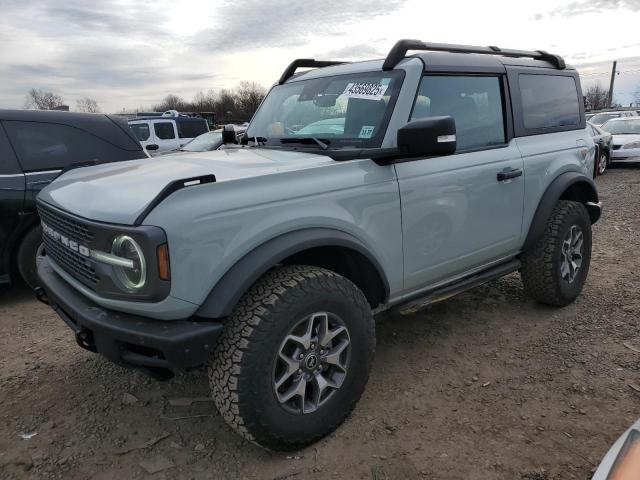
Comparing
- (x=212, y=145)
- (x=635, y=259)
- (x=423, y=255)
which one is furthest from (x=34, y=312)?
(x=635, y=259)

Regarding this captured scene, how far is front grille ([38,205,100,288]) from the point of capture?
2.34 m

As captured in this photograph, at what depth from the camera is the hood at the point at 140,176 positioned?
2.21 metres

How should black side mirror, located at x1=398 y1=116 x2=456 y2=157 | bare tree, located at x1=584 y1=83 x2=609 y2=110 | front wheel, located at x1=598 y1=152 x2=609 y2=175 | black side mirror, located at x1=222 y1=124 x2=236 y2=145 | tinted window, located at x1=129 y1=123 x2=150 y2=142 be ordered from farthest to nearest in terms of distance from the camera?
bare tree, located at x1=584 y1=83 x2=609 y2=110 < tinted window, located at x1=129 y1=123 x2=150 y2=142 < front wheel, located at x1=598 y1=152 x2=609 y2=175 < black side mirror, located at x1=222 y1=124 x2=236 y2=145 < black side mirror, located at x1=398 y1=116 x2=456 y2=157

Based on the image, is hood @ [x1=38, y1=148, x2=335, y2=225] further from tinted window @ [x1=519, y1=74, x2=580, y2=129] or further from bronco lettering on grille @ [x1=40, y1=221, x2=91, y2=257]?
tinted window @ [x1=519, y1=74, x2=580, y2=129]

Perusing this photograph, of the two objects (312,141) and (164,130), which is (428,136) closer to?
(312,141)

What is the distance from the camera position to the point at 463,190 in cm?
319

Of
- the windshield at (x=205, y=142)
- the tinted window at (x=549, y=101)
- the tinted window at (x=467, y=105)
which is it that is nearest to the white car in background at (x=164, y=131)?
the windshield at (x=205, y=142)

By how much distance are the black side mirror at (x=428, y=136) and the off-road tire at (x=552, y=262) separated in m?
1.76

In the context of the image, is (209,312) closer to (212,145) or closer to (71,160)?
(71,160)

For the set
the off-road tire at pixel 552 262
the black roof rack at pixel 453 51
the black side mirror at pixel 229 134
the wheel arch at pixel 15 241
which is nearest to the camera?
the black roof rack at pixel 453 51

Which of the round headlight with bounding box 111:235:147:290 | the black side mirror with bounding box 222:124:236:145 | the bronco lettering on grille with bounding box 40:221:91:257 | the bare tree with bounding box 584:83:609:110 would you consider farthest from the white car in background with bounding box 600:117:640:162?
the bare tree with bounding box 584:83:609:110

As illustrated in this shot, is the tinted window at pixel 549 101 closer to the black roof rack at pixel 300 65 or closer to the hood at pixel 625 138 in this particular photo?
the black roof rack at pixel 300 65

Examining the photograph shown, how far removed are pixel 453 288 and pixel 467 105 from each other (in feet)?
4.12

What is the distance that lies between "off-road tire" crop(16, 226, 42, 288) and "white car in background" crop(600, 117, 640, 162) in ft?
48.7
